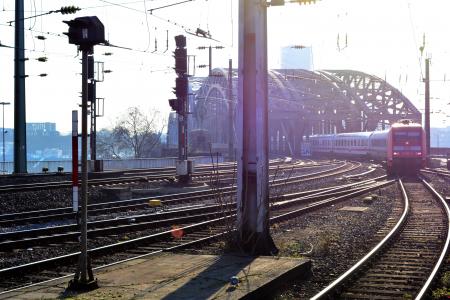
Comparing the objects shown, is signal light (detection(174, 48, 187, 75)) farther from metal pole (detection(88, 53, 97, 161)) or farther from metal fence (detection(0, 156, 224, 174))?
metal fence (detection(0, 156, 224, 174))

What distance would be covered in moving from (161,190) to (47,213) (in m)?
7.49

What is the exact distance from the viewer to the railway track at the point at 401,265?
7.54 metres

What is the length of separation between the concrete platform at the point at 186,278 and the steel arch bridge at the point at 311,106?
9148 centimetres

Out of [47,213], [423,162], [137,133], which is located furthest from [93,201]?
[137,133]

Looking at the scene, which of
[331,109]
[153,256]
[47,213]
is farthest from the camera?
[331,109]

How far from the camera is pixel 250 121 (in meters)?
9.62

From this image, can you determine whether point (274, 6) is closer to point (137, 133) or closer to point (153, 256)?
point (153, 256)

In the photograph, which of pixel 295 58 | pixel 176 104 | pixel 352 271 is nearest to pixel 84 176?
pixel 352 271

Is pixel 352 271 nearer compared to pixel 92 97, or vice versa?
pixel 352 271

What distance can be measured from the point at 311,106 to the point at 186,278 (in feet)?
351

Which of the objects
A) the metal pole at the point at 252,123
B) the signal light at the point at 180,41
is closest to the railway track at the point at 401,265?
the metal pole at the point at 252,123

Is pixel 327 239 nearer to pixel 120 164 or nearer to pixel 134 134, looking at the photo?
pixel 120 164

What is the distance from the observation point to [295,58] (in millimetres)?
131375

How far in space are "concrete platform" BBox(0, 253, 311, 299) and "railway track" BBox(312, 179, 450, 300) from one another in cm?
70
